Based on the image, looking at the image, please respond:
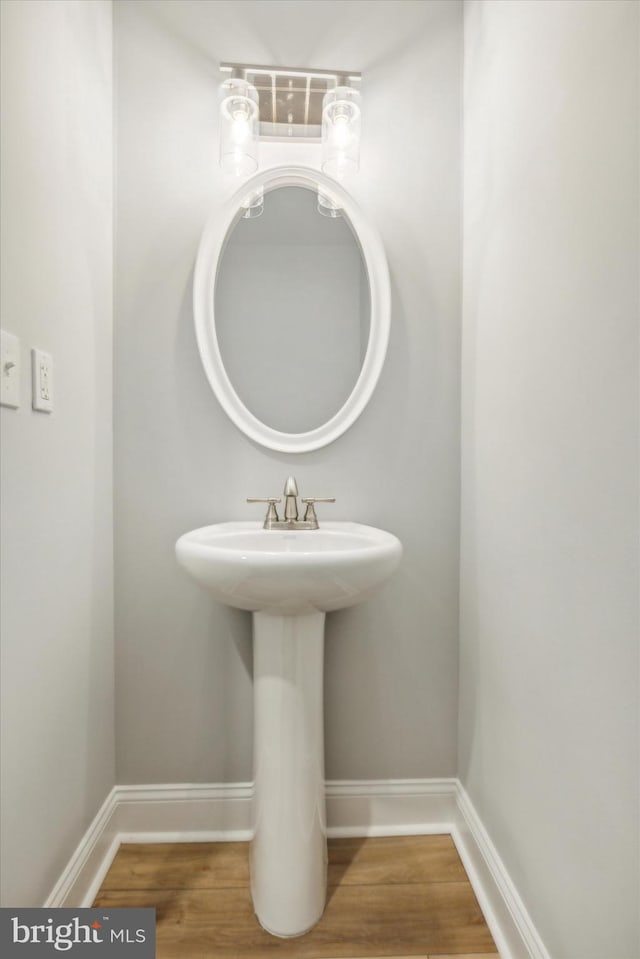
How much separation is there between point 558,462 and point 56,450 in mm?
932

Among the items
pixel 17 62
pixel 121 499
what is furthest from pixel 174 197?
pixel 121 499

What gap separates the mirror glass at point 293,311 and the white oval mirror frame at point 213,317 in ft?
0.06

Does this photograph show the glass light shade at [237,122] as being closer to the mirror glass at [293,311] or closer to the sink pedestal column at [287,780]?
the mirror glass at [293,311]

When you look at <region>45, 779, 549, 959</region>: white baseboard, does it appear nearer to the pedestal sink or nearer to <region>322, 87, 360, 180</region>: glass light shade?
the pedestal sink

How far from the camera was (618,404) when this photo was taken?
0.71 meters

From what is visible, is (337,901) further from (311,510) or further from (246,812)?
(311,510)

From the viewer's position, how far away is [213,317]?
134 cm

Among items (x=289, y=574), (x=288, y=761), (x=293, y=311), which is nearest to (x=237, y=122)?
(x=293, y=311)

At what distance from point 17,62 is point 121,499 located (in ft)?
2.88

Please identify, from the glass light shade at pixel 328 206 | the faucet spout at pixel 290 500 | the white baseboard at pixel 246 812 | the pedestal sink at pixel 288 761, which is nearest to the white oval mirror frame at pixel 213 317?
the glass light shade at pixel 328 206

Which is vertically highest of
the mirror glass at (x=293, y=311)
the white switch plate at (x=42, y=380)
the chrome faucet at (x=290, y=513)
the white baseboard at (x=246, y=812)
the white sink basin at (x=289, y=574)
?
the mirror glass at (x=293, y=311)

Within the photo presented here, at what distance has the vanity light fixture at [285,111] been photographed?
1.30m

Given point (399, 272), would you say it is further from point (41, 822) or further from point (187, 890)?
point (187, 890)

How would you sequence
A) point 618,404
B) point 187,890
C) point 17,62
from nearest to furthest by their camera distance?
point 618,404 → point 17,62 → point 187,890
